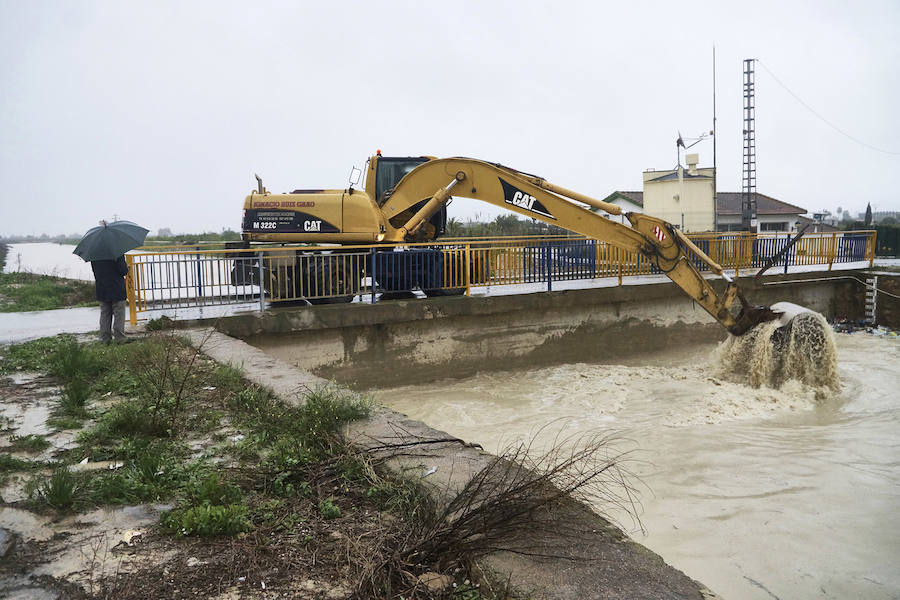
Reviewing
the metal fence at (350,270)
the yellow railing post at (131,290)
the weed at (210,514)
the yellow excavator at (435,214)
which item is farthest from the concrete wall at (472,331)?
the weed at (210,514)

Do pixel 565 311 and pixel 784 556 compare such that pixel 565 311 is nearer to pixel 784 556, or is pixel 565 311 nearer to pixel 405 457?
pixel 784 556

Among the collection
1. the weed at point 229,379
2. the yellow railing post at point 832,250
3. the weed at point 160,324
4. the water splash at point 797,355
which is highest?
the yellow railing post at point 832,250

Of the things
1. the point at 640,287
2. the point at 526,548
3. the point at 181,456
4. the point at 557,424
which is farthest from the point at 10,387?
the point at 640,287

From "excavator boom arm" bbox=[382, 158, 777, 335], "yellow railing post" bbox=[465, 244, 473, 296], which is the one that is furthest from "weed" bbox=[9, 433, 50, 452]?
"yellow railing post" bbox=[465, 244, 473, 296]

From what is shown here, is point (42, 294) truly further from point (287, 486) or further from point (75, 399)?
point (287, 486)

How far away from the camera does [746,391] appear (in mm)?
10086

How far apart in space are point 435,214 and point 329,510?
906 centimetres

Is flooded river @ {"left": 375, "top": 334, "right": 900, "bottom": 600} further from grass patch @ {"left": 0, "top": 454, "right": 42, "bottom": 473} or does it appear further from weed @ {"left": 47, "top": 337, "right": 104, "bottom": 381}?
grass patch @ {"left": 0, "top": 454, "right": 42, "bottom": 473}

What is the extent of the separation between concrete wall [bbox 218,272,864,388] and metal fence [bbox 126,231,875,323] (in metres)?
0.48

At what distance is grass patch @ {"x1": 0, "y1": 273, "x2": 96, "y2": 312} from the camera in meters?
13.7

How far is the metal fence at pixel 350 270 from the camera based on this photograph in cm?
988

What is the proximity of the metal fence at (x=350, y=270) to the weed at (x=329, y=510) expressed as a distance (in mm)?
6642

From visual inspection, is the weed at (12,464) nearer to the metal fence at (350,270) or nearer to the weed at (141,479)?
the weed at (141,479)

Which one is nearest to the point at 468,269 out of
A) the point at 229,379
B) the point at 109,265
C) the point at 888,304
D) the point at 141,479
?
the point at 109,265
